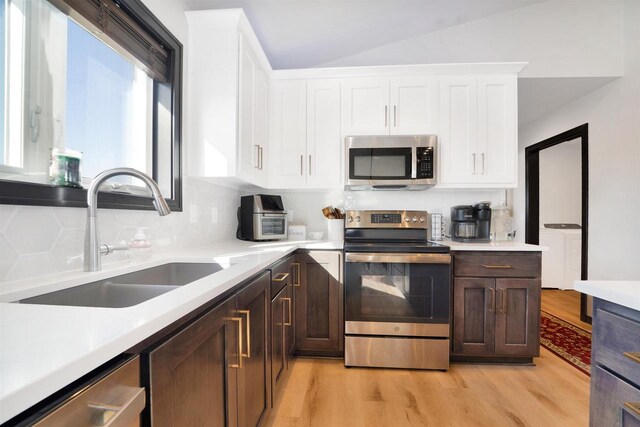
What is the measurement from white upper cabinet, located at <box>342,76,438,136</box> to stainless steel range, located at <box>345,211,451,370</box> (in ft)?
3.29

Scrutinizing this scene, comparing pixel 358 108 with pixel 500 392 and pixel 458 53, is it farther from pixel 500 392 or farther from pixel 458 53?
pixel 500 392

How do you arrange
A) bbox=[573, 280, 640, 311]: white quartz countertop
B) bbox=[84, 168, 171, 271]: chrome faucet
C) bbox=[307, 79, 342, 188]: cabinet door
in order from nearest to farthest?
bbox=[573, 280, 640, 311]: white quartz countertop → bbox=[84, 168, 171, 271]: chrome faucet → bbox=[307, 79, 342, 188]: cabinet door

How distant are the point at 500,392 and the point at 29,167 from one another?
2.56 meters

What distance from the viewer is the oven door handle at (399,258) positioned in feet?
6.44

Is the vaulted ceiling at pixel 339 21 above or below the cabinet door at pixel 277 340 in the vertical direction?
above

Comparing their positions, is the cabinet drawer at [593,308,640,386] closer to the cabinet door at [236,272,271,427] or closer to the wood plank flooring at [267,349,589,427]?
the wood plank flooring at [267,349,589,427]

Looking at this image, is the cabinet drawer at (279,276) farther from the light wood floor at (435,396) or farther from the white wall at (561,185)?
the white wall at (561,185)

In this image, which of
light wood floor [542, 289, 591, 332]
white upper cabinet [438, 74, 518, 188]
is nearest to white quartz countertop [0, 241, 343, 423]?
white upper cabinet [438, 74, 518, 188]

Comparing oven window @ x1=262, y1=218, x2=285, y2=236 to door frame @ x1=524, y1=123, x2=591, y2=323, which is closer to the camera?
oven window @ x1=262, y1=218, x2=285, y2=236

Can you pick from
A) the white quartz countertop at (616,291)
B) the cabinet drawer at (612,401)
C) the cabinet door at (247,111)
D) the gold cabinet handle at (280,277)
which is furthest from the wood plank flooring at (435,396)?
the cabinet door at (247,111)

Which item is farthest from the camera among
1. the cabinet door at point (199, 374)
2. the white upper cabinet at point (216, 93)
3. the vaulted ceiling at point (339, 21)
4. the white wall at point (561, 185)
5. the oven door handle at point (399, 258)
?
the white wall at point (561, 185)

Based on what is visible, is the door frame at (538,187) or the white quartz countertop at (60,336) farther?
the door frame at (538,187)

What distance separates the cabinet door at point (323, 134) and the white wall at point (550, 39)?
124 cm

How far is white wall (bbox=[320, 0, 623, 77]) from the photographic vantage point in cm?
260
